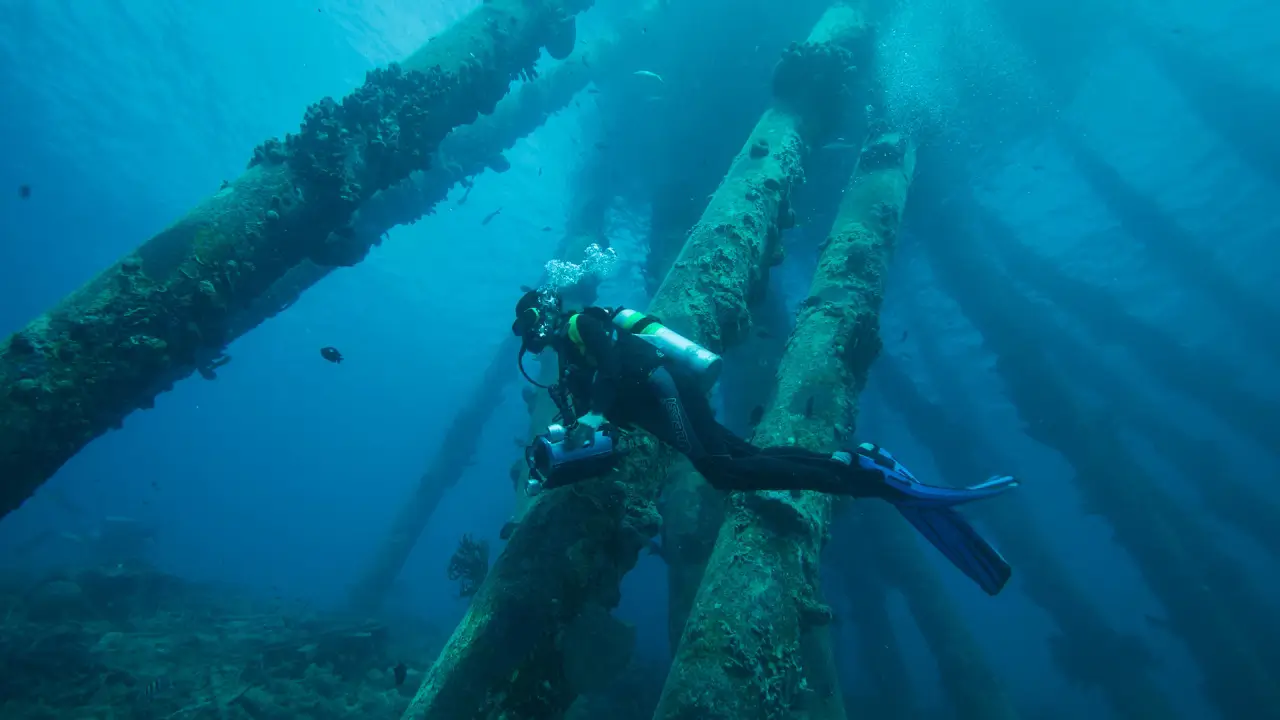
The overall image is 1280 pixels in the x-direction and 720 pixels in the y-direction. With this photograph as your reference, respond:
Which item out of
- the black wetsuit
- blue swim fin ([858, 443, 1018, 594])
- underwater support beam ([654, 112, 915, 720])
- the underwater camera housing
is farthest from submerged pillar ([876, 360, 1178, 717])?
the underwater camera housing

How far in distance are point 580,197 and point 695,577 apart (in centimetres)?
1687

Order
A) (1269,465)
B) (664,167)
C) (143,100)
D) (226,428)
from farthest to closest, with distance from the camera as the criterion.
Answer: (226,428)
(143,100)
(1269,465)
(664,167)

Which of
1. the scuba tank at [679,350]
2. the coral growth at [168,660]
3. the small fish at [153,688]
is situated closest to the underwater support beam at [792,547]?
the scuba tank at [679,350]

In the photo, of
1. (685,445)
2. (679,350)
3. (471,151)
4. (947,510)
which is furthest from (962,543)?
(471,151)

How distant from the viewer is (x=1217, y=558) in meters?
14.9

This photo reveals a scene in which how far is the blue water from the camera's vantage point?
16.0 meters

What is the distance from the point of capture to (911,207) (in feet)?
56.4

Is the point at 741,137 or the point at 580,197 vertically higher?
the point at 580,197

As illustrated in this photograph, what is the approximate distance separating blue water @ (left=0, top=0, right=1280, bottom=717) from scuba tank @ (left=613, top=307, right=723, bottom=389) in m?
7.78

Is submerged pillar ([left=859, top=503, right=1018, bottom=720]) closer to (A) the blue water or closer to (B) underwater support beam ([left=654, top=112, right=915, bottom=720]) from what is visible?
(A) the blue water

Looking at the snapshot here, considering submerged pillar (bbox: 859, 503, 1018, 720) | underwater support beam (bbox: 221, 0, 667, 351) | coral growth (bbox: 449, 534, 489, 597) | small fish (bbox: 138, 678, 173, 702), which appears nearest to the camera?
small fish (bbox: 138, 678, 173, 702)

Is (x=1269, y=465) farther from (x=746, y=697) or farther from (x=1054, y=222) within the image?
(x=746, y=697)

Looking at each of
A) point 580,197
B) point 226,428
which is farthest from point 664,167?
point 226,428

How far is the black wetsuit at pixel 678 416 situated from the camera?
3.87 metres
